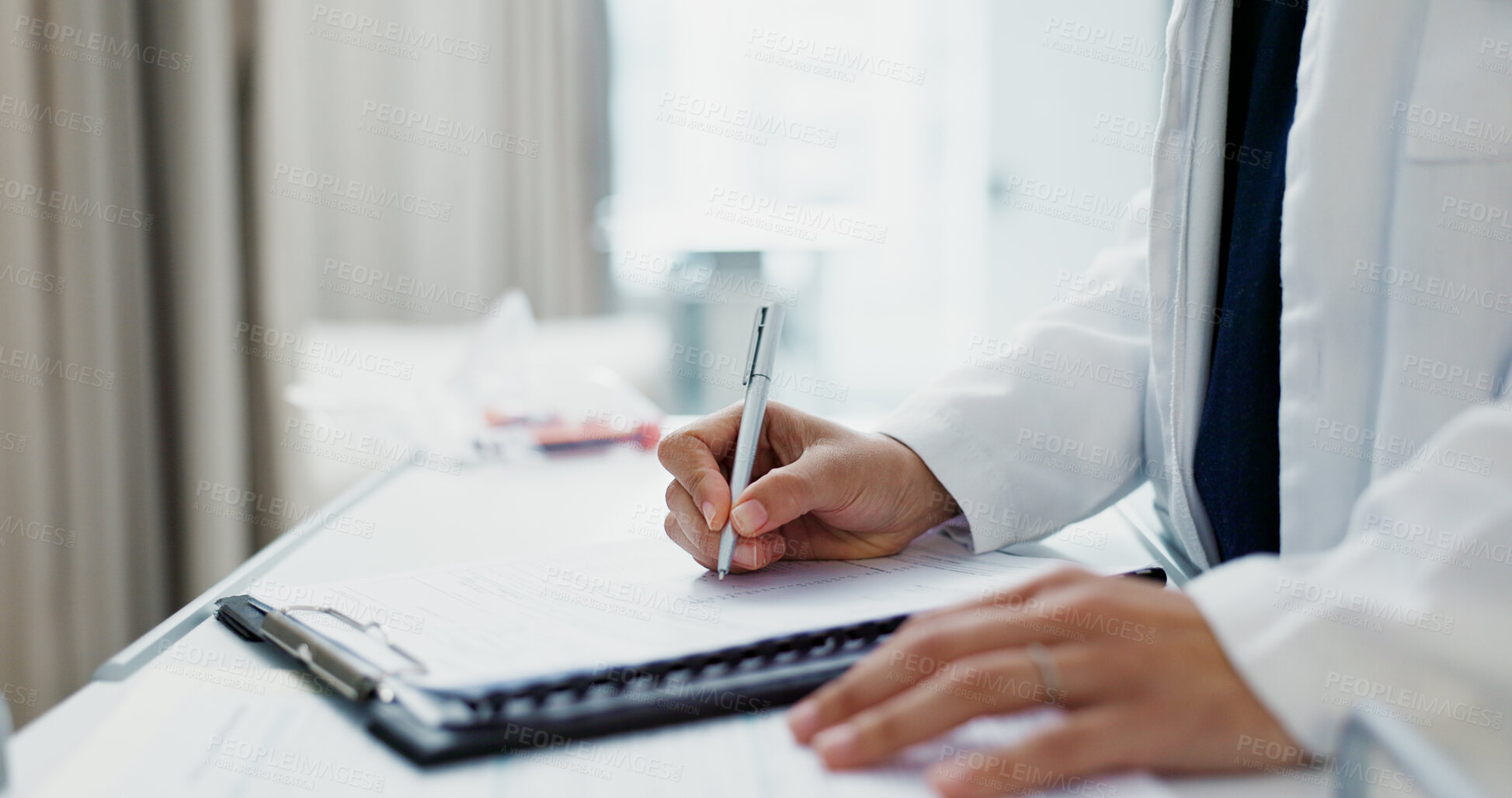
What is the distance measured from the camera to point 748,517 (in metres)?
0.56

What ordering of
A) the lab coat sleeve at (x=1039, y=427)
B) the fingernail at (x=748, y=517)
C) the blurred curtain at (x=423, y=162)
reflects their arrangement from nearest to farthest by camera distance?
the fingernail at (x=748, y=517) < the lab coat sleeve at (x=1039, y=427) < the blurred curtain at (x=423, y=162)

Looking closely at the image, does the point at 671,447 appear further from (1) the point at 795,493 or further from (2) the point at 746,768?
(2) the point at 746,768

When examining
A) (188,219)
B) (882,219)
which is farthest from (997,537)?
(882,219)

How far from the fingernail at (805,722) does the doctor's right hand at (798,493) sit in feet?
0.63

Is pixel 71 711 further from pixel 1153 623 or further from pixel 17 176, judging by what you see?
pixel 17 176

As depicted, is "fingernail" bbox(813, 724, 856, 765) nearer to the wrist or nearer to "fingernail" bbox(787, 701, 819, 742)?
"fingernail" bbox(787, 701, 819, 742)

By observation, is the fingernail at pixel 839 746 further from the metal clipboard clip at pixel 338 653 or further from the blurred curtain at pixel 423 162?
the blurred curtain at pixel 423 162

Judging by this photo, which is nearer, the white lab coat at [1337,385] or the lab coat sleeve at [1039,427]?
the white lab coat at [1337,385]

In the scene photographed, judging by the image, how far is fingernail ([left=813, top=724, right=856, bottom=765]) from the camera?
1.16 ft

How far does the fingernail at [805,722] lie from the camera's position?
38 cm

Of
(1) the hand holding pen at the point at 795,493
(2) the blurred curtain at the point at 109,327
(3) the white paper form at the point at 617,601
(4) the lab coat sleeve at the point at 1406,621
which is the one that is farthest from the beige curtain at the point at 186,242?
(4) the lab coat sleeve at the point at 1406,621

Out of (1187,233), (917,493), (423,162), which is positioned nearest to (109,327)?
(423,162)

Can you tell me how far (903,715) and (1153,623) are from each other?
0.09 meters

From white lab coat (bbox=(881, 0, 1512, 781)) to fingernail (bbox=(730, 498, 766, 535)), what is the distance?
0.49ft
